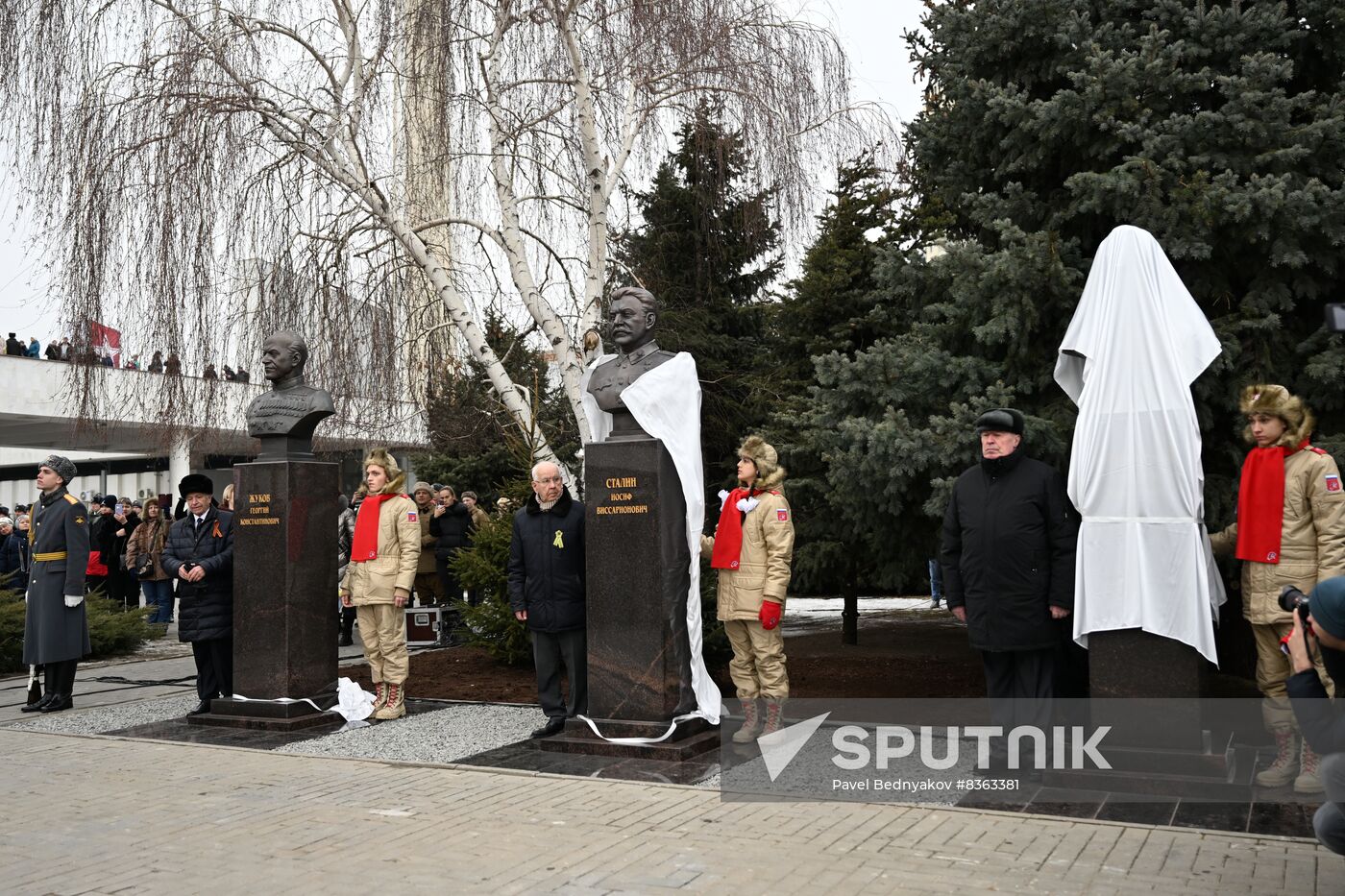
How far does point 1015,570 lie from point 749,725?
2.25 m

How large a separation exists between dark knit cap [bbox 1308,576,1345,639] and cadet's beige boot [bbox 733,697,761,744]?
450 centimetres

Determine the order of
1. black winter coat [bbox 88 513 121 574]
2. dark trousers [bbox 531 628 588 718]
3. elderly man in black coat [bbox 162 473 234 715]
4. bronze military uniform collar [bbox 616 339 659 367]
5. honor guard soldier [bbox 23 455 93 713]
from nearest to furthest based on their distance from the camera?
bronze military uniform collar [bbox 616 339 659 367]
dark trousers [bbox 531 628 588 718]
elderly man in black coat [bbox 162 473 234 715]
honor guard soldier [bbox 23 455 93 713]
black winter coat [bbox 88 513 121 574]

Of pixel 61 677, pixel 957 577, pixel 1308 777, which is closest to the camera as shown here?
pixel 1308 777

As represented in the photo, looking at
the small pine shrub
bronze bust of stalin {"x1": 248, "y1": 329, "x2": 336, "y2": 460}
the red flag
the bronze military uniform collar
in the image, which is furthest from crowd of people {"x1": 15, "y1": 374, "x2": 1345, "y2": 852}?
the small pine shrub

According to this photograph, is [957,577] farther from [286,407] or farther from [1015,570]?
[286,407]

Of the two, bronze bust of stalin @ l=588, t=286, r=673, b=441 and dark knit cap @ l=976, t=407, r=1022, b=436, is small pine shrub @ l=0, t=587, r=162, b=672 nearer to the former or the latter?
bronze bust of stalin @ l=588, t=286, r=673, b=441

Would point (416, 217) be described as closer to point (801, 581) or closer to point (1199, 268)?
point (801, 581)

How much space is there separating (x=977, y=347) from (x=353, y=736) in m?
5.47

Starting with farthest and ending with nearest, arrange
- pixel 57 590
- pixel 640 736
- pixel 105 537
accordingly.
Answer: pixel 105 537 < pixel 57 590 < pixel 640 736

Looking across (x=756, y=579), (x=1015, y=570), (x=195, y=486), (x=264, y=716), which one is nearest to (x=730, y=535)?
(x=756, y=579)

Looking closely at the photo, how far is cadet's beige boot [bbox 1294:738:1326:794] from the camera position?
236 inches

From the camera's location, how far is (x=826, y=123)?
40.7ft

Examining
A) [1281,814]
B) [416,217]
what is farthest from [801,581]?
[1281,814]

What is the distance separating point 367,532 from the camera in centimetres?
930
